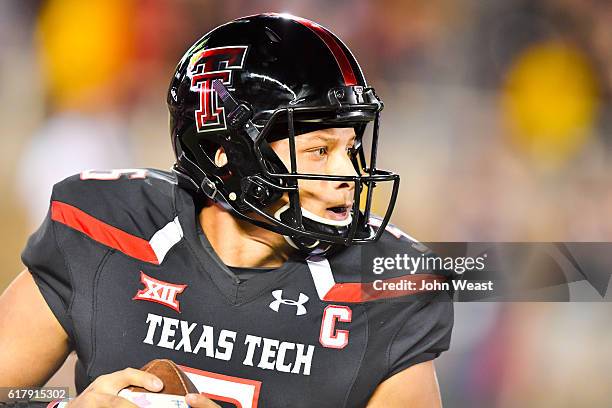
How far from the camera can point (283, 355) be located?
5.19 feet

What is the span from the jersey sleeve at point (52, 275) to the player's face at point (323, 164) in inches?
18.7

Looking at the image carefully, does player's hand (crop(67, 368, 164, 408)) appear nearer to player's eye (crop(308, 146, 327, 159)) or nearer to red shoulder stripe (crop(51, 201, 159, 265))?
red shoulder stripe (crop(51, 201, 159, 265))

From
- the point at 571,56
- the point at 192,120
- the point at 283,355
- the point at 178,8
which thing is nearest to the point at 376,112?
the point at 192,120

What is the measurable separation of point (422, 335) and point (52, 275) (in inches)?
29.0

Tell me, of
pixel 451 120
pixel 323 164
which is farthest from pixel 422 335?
pixel 451 120

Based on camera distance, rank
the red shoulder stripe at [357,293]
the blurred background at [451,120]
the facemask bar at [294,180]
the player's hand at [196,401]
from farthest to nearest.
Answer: the blurred background at [451,120] → the red shoulder stripe at [357,293] → the facemask bar at [294,180] → the player's hand at [196,401]

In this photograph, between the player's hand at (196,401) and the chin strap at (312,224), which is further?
the chin strap at (312,224)

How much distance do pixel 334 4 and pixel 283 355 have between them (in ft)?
5.91

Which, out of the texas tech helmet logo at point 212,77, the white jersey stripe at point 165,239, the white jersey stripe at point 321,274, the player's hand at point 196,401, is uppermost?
the texas tech helmet logo at point 212,77

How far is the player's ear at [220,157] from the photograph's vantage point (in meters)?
1.67

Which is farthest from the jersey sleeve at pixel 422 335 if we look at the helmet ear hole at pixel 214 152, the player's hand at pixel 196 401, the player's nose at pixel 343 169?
the helmet ear hole at pixel 214 152

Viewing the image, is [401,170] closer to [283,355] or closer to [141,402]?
[283,355]

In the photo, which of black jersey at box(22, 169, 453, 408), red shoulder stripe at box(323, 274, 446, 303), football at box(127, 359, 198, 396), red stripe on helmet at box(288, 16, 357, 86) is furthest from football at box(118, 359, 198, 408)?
red stripe on helmet at box(288, 16, 357, 86)

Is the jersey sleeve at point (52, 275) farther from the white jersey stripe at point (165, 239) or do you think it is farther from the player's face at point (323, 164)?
the player's face at point (323, 164)
